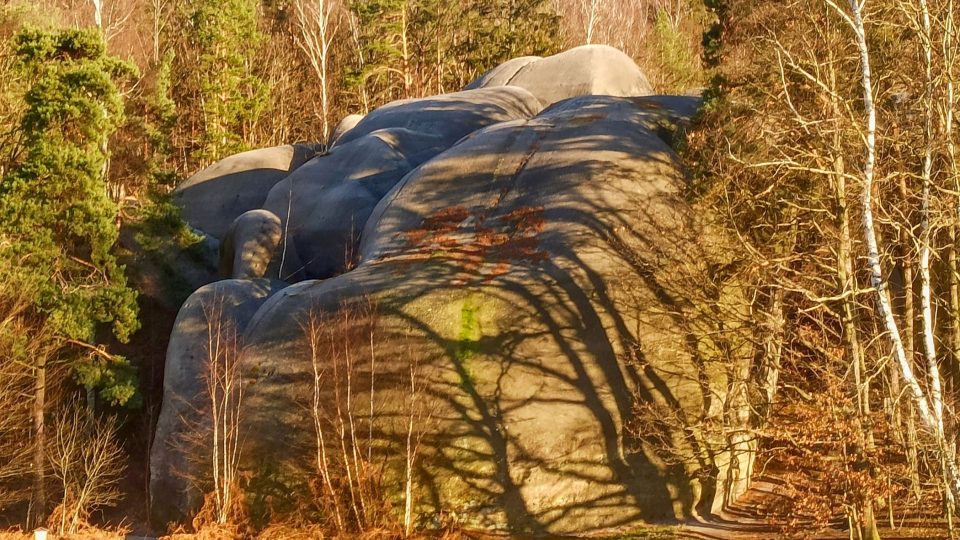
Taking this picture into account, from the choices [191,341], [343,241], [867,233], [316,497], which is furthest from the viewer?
[343,241]

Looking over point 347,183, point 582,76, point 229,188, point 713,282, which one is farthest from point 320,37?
point 713,282

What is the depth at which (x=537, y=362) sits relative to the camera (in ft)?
61.6

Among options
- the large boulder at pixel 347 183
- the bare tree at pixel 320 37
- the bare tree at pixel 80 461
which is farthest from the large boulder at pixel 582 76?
the bare tree at pixel 80 461

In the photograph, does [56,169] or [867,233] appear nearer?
[867,233]

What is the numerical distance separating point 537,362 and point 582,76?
18755 millimetres

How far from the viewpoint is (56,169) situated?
86.4 feet

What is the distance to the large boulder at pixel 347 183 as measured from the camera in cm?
2870

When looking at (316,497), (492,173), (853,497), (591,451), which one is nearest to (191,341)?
(316,497)

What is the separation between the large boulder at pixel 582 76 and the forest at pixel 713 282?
8504mm

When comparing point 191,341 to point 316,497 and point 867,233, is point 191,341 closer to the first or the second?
point 316,497

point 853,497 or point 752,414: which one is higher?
point 752,414

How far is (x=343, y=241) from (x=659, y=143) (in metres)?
9.73

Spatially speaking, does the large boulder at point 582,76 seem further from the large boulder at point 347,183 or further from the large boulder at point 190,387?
the large boulder at point 190,387

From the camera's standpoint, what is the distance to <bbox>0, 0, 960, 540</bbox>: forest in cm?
1559
